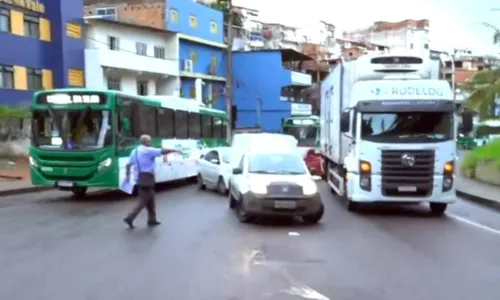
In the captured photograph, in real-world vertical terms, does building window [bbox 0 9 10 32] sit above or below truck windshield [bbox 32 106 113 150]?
above

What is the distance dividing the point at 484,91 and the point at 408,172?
15272 millimetres

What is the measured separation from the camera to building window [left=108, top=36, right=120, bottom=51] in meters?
45.4

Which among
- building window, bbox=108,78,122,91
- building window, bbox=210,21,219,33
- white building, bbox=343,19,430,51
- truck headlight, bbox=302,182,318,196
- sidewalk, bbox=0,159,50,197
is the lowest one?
sidewalk, bbox=0,159,50,197

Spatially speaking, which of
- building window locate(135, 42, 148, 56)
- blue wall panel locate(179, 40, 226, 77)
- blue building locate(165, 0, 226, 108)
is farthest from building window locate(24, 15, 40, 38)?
blue wall panel locate(179, 40, 226, 77)

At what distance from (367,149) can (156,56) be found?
36.9m

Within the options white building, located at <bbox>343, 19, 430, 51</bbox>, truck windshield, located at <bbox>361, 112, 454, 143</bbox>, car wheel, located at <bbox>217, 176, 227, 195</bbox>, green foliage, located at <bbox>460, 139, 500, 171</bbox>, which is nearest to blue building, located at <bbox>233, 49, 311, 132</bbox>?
green foliage, located at <bbox>460, 139, 500, 171</bbox>

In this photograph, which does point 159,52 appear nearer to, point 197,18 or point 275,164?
point 197,18

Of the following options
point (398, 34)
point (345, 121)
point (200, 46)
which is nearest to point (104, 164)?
point (345, 121)

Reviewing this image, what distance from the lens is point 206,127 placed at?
30.5 metres

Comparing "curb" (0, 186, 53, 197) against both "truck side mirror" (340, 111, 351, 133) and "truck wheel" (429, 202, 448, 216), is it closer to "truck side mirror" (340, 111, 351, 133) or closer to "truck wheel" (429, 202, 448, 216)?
"truck side mirror" (340, 111, 351, 133)

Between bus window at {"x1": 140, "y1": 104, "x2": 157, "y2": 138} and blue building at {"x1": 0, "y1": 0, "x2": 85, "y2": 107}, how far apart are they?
16.3 metres

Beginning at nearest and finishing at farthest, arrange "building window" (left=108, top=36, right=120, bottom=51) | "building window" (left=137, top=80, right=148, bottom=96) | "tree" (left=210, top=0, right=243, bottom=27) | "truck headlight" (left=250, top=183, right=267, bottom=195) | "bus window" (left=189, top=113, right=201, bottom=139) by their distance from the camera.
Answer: "truck headlight" (left=250, top=183, right=267, bottom=195) < "bus window" (left=189, top=113, right=201, bottom=139) < "building window" (left=108, top=36, right=120, bottom=51) < "building window" (left=137, top=80, right=148, bottom=96) < "tree" (left=210, top=0, right=243, bottom=27)

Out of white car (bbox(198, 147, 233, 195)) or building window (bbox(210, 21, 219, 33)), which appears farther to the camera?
building window (bbox(210, 21, 219, 33))

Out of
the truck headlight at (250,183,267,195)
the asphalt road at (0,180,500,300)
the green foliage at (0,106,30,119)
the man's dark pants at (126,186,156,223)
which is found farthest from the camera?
the green foliage at (0,106,30,119)
